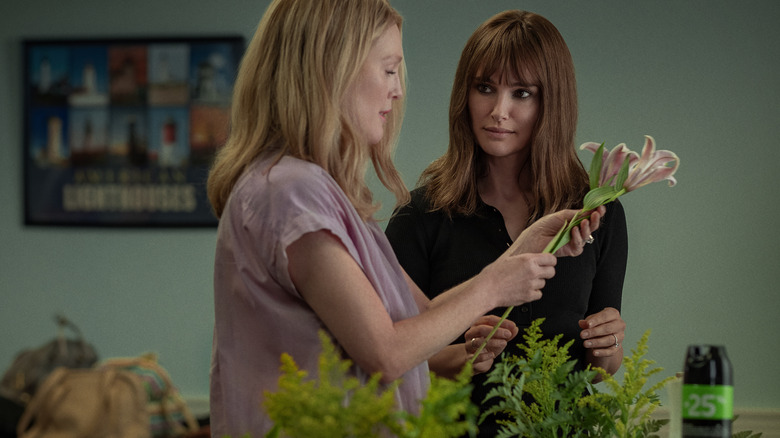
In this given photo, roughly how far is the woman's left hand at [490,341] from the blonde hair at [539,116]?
33 cm

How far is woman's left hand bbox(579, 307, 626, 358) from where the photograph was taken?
4.94 feet

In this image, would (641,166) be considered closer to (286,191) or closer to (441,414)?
(286,191)

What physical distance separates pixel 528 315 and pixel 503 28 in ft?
1.86

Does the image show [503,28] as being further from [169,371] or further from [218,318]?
[169,371]

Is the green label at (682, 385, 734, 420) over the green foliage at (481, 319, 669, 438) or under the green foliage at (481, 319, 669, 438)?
over

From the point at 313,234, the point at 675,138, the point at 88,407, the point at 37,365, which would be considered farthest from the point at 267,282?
the point at 675,138

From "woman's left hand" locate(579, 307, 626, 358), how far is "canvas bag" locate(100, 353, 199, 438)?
173cm

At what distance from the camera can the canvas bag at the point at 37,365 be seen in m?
2.85

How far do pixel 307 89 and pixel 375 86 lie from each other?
106mm

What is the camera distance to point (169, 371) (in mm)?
3652

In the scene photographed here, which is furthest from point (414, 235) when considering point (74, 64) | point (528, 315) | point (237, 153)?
point (74, 64)

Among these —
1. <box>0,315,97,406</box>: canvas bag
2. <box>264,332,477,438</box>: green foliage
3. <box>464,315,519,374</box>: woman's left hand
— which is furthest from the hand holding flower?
<box>0,315,97,406</box>: canvas bag

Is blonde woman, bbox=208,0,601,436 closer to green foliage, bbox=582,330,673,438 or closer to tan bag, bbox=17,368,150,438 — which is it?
green foliage, bbox=582,330,673,438

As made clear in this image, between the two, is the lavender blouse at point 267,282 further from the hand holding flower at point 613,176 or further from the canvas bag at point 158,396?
the canvas bag at point 158,396
